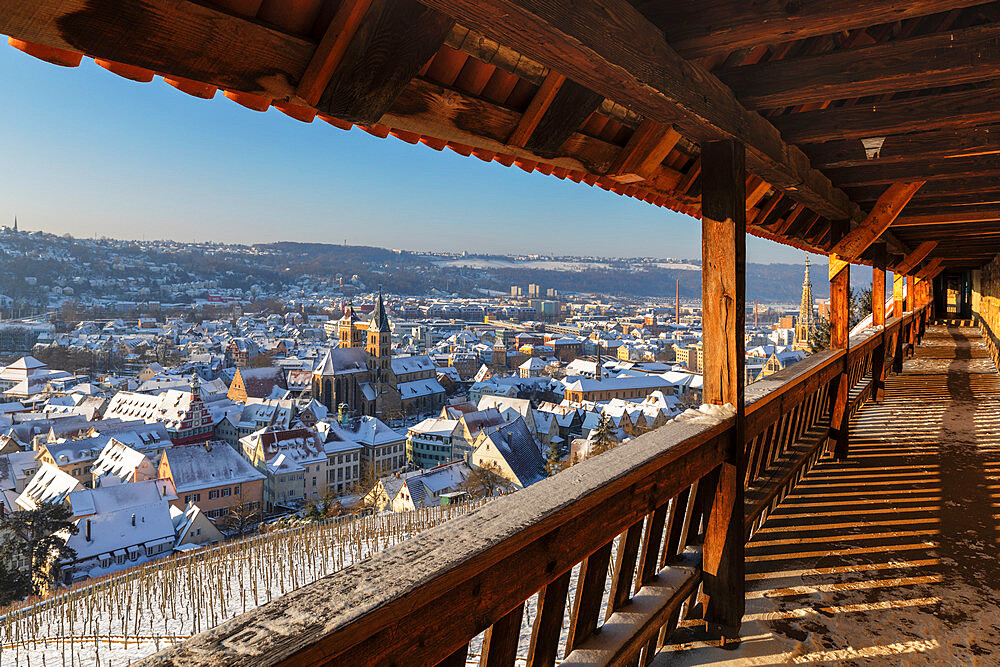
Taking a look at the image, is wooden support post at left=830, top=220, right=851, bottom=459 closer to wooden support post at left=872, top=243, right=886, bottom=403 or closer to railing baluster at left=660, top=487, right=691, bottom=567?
wooden support post at left=872, top=243, right=886, bottom=403

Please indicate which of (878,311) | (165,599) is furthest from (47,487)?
(878,311)

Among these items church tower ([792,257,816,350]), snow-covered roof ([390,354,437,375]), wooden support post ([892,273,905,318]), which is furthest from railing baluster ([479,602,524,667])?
snow-covered roof ([390,354,437,375])

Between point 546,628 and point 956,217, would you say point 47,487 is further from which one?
point 956,217

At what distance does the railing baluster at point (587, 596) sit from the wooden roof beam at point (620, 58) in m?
1.31

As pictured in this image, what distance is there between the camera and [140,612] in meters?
14.0

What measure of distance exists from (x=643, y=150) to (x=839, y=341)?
3568mm

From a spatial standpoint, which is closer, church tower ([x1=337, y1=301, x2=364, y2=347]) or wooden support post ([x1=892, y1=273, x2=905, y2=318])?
wooden support post ([x1=892, y1=273, x2=905, y2=318])

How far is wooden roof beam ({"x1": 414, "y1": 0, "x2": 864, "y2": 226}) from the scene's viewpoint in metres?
1.06

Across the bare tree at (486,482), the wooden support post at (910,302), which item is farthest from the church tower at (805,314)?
the wooden support post at (910,302)

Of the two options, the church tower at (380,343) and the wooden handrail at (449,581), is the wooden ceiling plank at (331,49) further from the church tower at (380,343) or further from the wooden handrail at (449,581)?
the church tower at (380,343)

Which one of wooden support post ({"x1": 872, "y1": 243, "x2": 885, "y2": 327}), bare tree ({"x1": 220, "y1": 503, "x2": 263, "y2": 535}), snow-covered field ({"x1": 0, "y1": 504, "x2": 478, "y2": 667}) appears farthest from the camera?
bare tree ({"x1": 220, "y1": 503, "x2": 263, "y2": 535})

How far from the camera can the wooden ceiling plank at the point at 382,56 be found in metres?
1.10

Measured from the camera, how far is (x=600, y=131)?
7.63 feet

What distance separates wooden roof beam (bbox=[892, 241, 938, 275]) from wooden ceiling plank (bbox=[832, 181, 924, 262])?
4.87 m
